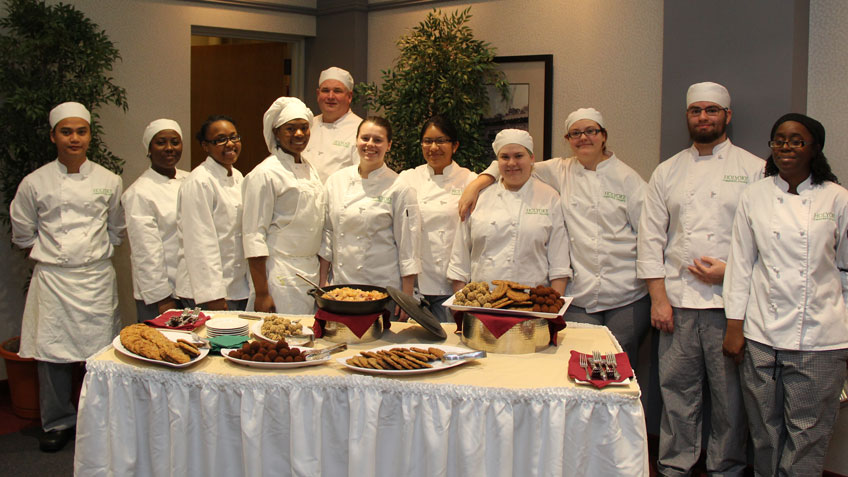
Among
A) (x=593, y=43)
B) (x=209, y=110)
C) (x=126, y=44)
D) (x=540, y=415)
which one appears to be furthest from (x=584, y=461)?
(x=209, y=110)

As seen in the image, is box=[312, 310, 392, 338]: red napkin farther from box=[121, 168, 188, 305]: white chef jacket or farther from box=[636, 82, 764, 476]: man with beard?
box=[121, 168, 188, 305]: white chef jacket

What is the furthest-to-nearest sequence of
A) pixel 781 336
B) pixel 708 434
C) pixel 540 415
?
1. pixel 708 434
2. pixel 781 336
3. pixel 540 415

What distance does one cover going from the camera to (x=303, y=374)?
241 cm

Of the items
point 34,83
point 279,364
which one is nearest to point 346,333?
point 279,364

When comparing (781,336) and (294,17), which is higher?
(294,17)

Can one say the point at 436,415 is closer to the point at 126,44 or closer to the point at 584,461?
the point at 584,461

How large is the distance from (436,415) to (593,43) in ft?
10.0

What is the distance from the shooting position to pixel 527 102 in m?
4.87

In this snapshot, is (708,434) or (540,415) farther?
(708,434)

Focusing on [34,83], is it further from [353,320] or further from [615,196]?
[615,196]

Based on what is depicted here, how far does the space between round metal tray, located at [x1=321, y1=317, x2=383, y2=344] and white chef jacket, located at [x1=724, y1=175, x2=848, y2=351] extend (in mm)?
1584

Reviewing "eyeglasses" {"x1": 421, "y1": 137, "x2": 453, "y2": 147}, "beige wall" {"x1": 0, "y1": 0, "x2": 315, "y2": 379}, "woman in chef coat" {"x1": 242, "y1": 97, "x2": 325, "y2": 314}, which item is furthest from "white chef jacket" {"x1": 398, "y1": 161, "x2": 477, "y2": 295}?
"beige wall" {"x1": 0, "y1": 0, "x2": 315, "y2": 379}

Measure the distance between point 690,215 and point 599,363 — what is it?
1350mm

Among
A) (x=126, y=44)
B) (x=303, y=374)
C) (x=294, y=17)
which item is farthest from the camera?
(x=294, y=17)
